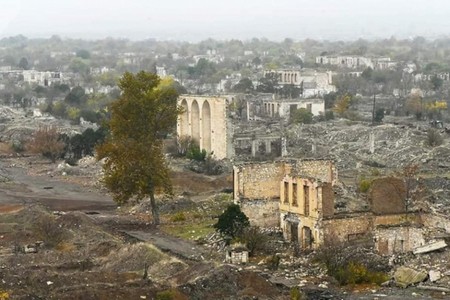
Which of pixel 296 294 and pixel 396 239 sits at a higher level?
pixel 396 239

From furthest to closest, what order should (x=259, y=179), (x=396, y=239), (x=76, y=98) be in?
(x=76, y=98) < (x=259, y=179) < (x=396, y=239)

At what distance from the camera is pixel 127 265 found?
22.1 m

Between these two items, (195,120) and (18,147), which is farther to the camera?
(18,147)

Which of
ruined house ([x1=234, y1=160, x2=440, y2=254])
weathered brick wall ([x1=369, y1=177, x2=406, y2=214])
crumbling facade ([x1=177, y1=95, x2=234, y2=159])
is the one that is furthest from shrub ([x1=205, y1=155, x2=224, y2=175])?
weathered brick wall ([x1=369, y1=177, x2=406, y2=214])

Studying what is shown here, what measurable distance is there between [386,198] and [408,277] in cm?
473

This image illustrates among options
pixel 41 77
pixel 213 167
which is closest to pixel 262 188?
pixel 213 167

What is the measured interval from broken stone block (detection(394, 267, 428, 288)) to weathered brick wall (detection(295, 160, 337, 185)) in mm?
7525

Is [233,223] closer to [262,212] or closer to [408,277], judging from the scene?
[262,212]

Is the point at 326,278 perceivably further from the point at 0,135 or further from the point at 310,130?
the point at 0,135

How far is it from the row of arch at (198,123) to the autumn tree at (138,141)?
13979 millimetres

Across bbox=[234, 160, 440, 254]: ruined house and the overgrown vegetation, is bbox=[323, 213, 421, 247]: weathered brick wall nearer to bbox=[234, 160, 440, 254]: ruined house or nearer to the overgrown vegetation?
bbox=[234, 160, 440, 254]: ruined house

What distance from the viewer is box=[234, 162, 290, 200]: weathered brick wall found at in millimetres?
27438

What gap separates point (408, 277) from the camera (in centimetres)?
2050

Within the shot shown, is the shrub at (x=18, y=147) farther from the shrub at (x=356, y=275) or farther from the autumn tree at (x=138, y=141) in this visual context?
the shrub at (x=356, y=275)
